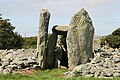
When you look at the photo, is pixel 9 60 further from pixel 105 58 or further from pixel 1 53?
pixel 105 58

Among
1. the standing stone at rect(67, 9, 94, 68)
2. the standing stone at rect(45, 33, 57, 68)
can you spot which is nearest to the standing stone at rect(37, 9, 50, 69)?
the standing stone at rect(45, 33, 57, 68)

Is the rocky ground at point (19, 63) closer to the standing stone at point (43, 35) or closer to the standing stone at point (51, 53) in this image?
the standing stone at point (43, 35)

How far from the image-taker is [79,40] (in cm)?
2642

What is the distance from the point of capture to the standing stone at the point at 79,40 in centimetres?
2630

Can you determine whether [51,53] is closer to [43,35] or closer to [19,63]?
[43,35]

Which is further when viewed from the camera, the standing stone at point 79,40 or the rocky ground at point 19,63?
the standing stone at point 79,40

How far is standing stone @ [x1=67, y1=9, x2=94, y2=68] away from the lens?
1035 inches


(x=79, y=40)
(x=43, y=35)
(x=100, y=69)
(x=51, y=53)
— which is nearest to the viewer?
(x=100, y=69)

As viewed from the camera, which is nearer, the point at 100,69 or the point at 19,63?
the point at 100,69

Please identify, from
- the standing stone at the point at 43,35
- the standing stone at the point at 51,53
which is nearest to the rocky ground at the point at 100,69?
the standing stone at the point at 51,53

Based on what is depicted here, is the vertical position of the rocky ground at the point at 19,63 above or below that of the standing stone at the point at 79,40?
below

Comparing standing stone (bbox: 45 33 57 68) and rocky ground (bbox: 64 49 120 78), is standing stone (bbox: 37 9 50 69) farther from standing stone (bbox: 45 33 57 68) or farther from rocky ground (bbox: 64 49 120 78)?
rocky ground (bbox: 64 49 120 78)

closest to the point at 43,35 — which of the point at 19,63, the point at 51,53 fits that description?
the point at 51,53

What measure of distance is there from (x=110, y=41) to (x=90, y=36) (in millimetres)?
22086
